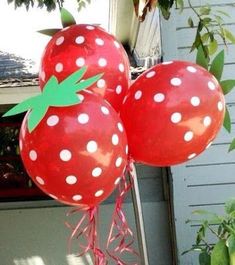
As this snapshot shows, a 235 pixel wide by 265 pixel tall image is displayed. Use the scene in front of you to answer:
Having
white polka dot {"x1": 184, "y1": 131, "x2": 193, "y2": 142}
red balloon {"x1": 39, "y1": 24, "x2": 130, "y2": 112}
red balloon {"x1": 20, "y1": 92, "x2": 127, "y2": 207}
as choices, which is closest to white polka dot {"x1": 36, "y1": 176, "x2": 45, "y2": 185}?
red balloon {"x1": 20, "y1": 92, "x2": 127, "y2": 207}

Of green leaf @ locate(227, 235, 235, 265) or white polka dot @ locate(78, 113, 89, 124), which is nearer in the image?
white polka dot @ locate(78, 113, 89, 124)

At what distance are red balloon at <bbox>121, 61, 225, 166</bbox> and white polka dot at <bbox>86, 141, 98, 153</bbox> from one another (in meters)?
0.23

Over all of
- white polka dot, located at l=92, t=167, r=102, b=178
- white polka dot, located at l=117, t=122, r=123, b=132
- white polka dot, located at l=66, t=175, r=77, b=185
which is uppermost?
white polka dot, located at l=117, t=122, r=123, b=132

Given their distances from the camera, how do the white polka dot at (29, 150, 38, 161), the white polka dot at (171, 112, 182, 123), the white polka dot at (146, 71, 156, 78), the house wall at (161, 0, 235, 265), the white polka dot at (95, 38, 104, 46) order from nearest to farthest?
Result: the white polka dot at (29, 150, 38, 161)
the white polka dot at (171, 112, 182, 123)
the white polka dot at (146, 71, 156, 78)
the white polka dot at (95, 38, 104, 46)
the house wall at (161, 0, 235, 265)

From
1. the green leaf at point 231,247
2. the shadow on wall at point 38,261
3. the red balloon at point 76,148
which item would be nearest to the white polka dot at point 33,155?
the red balloon at point 76,148

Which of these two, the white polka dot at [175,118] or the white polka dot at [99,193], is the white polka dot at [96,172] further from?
the white polka dot at [175,118]

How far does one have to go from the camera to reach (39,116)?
5.23 ft

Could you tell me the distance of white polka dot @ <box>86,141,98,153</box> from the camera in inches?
65.1

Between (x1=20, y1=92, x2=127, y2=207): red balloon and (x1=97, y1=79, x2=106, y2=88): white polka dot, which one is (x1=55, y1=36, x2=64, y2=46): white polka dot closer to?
(x1=97, y1=79, x2=106, y2=88): white polka dot

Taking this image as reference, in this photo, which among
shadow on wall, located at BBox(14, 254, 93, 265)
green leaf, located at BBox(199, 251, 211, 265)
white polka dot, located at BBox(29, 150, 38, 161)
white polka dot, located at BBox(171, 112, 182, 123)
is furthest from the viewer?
shadow on wall, located at BBox(14, 254, 93, 265)

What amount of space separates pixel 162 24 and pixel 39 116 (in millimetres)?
2602

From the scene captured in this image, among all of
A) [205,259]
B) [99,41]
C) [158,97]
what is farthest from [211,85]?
[205,259]

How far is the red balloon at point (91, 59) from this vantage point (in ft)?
6.48

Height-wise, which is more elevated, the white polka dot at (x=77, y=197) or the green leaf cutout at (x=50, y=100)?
the green leaf cutout at (x=50, y=100)
